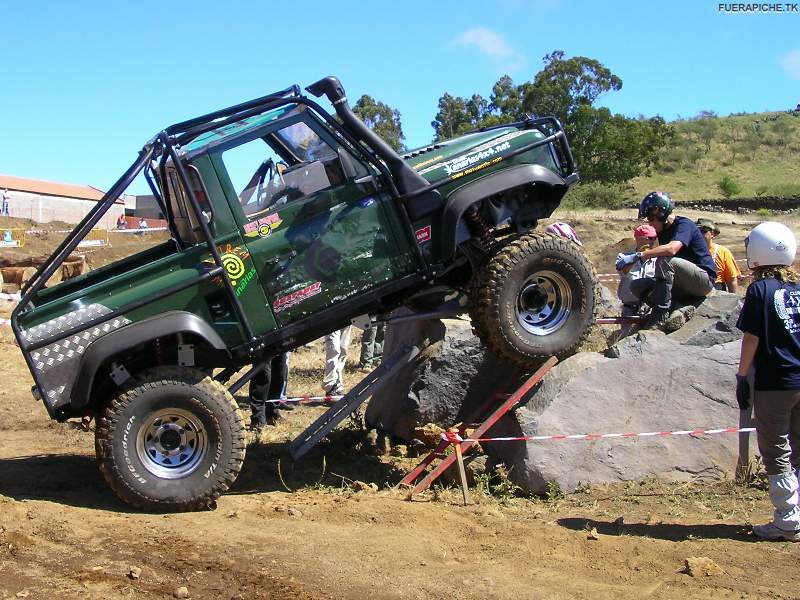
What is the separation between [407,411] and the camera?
7.63 meters

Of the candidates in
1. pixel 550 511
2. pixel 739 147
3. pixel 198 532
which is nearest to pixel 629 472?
pixel 550 511

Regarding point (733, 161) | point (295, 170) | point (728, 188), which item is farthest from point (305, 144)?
point (733, 161)

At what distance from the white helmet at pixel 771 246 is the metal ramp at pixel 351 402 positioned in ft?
8.99

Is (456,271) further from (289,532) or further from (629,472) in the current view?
(289,532)

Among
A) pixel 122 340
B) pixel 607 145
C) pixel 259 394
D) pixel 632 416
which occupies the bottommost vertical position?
pixel 632 416

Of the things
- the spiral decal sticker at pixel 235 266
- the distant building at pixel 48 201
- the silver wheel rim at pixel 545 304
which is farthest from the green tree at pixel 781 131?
the spiral decal sticker at pixel 235 266

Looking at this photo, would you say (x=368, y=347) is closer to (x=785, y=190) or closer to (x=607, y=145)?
(x=607, y=145)

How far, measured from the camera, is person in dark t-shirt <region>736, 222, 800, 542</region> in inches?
213

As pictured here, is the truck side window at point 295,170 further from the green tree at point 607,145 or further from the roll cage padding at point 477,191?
the green tree at point 607,145

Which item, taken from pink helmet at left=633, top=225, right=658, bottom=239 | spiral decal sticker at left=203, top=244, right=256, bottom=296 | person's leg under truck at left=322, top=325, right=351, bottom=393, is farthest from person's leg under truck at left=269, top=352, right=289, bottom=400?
pink helmet at left=633, top=225, right=658, bottom=239

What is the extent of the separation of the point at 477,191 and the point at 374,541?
265 centimetres

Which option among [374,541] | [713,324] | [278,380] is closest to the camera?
[374,541]

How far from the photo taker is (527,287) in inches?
263

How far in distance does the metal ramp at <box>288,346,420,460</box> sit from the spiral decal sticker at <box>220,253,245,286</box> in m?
1.51
